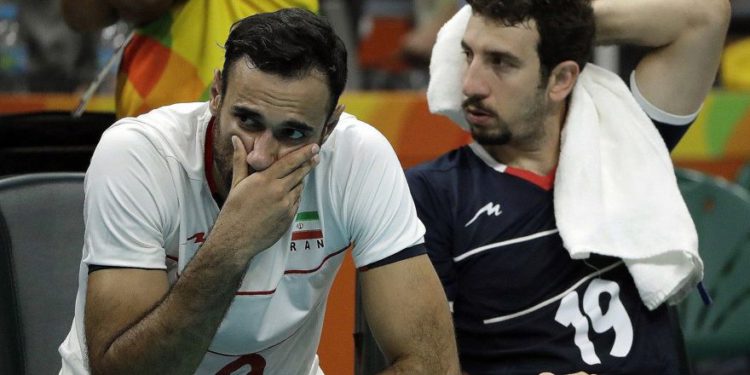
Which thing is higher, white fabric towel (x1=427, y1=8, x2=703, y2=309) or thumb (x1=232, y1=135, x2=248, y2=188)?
thumb (x1=232, y1=135, x2=248, y2=188)

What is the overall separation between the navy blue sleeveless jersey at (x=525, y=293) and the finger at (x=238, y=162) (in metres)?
0.67

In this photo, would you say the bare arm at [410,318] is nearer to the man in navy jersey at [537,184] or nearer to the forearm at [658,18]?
the man in navy jersey at [537,184]

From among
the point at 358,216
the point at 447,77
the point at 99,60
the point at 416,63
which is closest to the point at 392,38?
the point at 416,63

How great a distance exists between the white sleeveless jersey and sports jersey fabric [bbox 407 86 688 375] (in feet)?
1.33

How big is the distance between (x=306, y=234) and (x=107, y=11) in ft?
3.10

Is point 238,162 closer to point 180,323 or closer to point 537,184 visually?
point 180,323

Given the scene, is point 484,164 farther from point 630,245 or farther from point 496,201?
point 630,245

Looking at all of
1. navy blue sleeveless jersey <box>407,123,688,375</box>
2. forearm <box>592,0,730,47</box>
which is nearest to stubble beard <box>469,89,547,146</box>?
navy blue sleeveless jersey <box>407,123,688,375</box>

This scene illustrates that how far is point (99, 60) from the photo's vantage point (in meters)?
5.61

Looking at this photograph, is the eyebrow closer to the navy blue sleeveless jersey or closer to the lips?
the navy blue sleeveless jersey

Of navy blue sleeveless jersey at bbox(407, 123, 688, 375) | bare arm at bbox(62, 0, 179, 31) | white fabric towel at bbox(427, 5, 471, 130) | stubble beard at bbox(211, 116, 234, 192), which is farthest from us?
white fabric towel at bbox(427, 5, 471, 130)

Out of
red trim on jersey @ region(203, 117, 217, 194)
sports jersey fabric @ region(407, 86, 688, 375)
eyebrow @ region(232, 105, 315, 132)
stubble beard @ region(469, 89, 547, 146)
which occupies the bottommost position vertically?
sports jersey fabric @ region(407, 86, 688, 375)

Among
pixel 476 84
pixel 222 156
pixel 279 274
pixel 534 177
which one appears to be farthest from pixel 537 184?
pixel 222 156

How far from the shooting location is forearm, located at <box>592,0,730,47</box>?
2791mm
